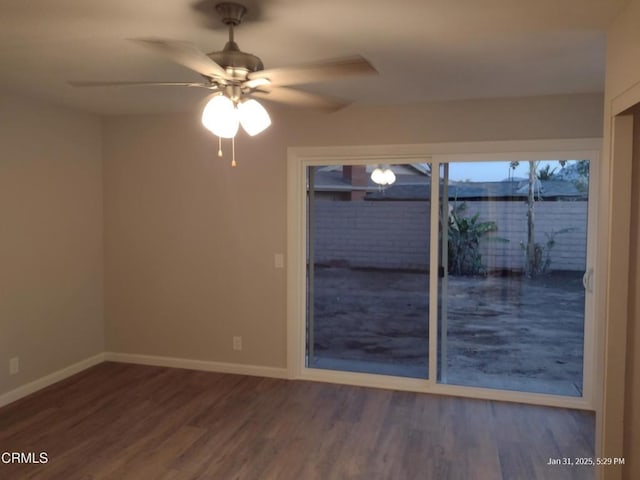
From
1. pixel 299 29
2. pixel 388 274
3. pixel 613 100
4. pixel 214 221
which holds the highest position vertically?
pixel 299 29

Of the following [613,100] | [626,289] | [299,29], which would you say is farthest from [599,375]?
[299,29]

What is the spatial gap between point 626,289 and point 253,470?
87.8 inches

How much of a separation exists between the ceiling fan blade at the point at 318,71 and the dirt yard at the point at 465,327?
247 centimetres

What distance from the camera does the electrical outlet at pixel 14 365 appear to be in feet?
12.1

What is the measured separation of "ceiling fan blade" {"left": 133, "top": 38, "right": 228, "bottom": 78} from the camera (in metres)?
1.73

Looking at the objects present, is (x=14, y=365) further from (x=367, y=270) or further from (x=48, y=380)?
(x=367, y=270)

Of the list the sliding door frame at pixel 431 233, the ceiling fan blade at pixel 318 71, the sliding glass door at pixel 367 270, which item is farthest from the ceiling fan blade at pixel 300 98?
the sliding glass door at pixel 367 270

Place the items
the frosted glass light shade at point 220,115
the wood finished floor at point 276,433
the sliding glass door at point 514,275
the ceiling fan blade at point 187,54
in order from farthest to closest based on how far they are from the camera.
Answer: the sliding glass door at point 514,275 → the wood finished floor at point 276,433 → the frosted glass light shade at point 220,115 → the ceiling fan blade at point 187,54

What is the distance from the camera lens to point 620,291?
2.27m

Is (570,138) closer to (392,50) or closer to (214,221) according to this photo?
(392,50)

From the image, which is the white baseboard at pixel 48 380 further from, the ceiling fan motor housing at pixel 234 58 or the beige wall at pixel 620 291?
the beige wall at pixel 620 291

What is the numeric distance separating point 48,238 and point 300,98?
285 centimetres

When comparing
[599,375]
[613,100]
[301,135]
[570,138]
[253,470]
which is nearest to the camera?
[613,100]

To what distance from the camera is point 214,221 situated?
4340 mm
